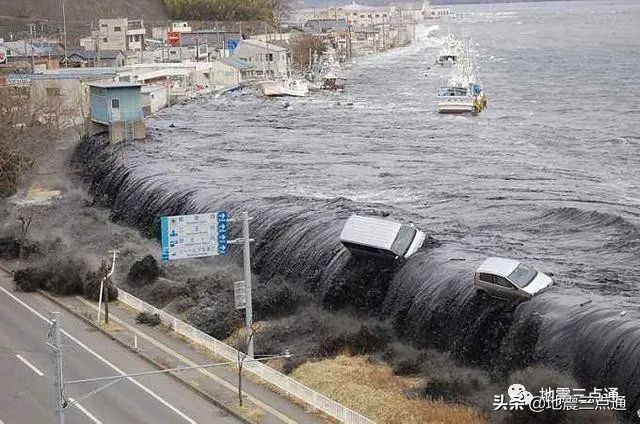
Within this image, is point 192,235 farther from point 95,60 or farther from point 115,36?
point 115,36

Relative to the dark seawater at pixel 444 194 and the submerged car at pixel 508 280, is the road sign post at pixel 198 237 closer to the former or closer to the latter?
the dark seawater at pixel 444 194

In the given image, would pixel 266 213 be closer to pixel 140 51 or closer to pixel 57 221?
pixel 57 221

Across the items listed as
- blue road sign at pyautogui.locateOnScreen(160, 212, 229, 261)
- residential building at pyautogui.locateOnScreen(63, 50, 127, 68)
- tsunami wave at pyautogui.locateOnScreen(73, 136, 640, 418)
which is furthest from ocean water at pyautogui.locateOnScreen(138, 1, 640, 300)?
residential building at pyautogui.locateOnScreen(63, 50, 127, 68)

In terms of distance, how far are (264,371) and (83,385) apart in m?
3.61

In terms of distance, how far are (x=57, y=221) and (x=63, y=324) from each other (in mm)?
12848

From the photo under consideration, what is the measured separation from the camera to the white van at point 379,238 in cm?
2409

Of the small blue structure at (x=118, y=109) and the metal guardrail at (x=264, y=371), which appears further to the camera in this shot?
the small blue structure at (x=118, y=109)

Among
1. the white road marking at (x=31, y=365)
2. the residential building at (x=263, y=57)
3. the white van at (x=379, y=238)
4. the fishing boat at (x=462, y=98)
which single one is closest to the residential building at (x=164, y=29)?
the residential building at (x=263, y=57)

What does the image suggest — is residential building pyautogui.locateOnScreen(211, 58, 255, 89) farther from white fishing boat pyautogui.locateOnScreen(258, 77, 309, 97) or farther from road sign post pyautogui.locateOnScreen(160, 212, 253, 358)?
road sign post pyautogui.locateOnScreen(160, 212, 253, 358)

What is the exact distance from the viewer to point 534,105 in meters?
63.2

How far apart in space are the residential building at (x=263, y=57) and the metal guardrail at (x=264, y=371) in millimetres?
66711

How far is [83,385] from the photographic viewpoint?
19.4 meters

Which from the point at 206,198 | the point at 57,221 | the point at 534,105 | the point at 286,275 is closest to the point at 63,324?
the point at 286,275

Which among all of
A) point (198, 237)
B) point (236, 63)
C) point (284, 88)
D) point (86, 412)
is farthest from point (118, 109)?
point (236, 63)
